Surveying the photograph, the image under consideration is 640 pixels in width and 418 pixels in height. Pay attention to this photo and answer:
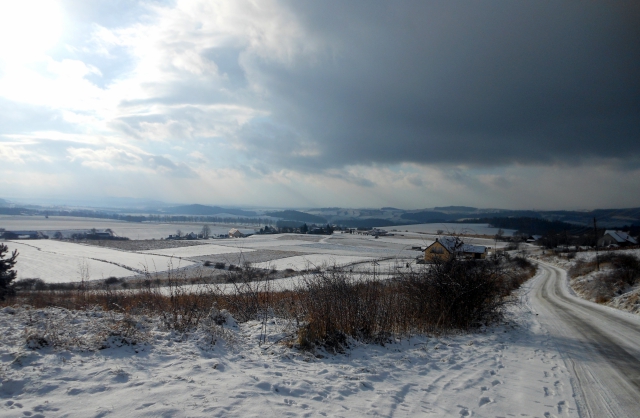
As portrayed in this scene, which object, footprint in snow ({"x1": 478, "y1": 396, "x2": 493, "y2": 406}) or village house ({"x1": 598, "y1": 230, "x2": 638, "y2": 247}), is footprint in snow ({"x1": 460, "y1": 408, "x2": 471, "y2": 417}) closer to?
footprint in snow ({"x1": 478, "y1": 396, "x2": 493, "y2": 406})

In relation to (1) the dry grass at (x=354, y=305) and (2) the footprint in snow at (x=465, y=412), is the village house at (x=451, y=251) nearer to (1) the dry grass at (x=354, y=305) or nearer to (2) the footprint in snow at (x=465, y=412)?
(1) the dry grass at (x=354, y=305)

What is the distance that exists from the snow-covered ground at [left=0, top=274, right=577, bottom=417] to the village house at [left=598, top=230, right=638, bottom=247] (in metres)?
90.4

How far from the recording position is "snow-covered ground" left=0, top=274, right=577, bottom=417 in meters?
3.72

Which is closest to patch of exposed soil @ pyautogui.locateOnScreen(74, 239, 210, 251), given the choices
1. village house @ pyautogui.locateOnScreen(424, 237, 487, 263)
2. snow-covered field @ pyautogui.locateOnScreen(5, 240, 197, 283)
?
snow-covered field @ pyautogui.locateOnScreen(5, 240, 197, 283)

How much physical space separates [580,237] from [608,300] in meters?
82.0

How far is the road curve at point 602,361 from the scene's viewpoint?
484 centimetres

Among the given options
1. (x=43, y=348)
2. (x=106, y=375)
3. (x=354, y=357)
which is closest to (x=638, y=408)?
(x=354, y=357)

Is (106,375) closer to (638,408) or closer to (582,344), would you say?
(638,408)

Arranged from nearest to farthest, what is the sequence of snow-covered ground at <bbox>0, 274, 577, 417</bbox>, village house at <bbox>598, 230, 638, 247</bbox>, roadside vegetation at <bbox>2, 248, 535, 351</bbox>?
snow-covered ground at <bbox>0, 274, 577, 417</bbox>
roadside vegetation at <bbox>2, 248, 535, 351</bbox>
village house at <bbox>598, 230, 638, 247</bbox>

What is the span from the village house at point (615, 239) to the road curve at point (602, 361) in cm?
8238

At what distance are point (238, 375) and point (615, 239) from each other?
9841cm

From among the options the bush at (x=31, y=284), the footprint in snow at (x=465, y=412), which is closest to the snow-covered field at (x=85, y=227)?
the bush at (x=31, y=284)

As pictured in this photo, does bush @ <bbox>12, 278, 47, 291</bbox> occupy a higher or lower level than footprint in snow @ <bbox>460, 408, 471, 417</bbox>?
lower

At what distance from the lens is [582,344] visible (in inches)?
328
